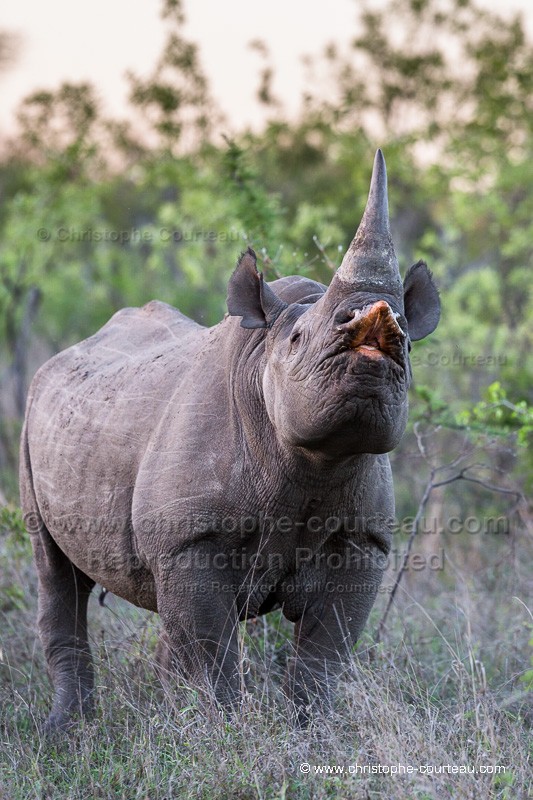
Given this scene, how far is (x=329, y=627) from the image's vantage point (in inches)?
217

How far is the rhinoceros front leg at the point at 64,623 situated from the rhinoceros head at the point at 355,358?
2458mm

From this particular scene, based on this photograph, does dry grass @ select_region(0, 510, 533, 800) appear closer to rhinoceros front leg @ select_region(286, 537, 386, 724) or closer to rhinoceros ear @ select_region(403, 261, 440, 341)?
rhinoceros front leg @ select_region(286, 537, 386, 724)

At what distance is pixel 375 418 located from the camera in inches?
173

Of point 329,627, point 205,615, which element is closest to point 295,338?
point 205,615

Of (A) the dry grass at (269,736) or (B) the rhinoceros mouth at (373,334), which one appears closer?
(B) the rhinoceros mouth at (373,334)

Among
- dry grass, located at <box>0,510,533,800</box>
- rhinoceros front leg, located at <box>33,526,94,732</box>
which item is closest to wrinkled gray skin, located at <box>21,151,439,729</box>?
dry grass, located at <box>0,510,533,800</box>

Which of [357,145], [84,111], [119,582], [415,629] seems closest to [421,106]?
[357,145]

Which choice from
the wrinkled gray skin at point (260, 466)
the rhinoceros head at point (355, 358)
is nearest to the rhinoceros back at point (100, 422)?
the wrinkled gray skin at point (260, 466)

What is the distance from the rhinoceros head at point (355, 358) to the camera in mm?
4301

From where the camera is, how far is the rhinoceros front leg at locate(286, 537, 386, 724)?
5.46 meters

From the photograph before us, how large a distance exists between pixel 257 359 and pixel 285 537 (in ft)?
2.56

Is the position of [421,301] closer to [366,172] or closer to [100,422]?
[100,422]

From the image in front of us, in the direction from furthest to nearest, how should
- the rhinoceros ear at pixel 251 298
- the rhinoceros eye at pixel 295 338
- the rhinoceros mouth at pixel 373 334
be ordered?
1. the rhinoceros ear at pixel 251 298
2. the rhinoceros eye at pixel 295 338
3. the rhinoceros mouth at pixel 373 334

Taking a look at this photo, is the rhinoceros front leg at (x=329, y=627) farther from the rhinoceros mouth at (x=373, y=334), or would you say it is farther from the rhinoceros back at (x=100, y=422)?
the rhinoceros mouth at (x=373, y=334)
